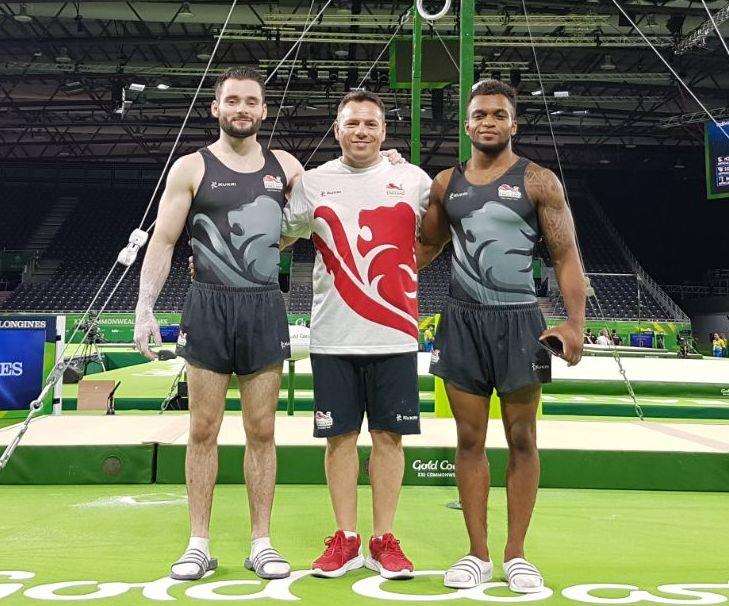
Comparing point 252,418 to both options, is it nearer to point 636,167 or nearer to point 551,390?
point 551,390

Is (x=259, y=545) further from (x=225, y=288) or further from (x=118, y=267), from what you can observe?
(x=118, y=267)

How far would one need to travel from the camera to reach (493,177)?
8.18 feet

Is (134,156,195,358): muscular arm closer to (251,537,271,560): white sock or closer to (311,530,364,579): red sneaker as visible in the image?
(251,537,271,560): white sock

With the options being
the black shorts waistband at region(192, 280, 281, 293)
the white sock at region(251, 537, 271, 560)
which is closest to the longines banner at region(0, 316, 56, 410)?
the black shorts waistband at region(192, 280, 281, 293)

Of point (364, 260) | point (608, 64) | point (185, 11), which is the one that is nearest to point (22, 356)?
point (364, 260)

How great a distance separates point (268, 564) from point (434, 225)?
1.35 metres

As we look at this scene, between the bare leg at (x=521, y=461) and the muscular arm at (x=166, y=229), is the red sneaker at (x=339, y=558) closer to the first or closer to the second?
the bare leg at (x=521, y=461)

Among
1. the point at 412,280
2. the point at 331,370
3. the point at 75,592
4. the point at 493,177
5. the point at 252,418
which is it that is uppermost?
the point at 493,177

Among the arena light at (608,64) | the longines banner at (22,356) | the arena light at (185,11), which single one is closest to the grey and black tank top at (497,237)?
the longines banner at (22,356)

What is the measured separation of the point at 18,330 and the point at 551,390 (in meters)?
5.30

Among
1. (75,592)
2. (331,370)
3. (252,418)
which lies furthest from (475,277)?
(75,592)

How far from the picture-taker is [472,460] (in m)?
2.45

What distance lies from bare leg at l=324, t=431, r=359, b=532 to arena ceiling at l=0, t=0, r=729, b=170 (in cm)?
1210

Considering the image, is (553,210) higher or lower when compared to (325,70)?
lower
